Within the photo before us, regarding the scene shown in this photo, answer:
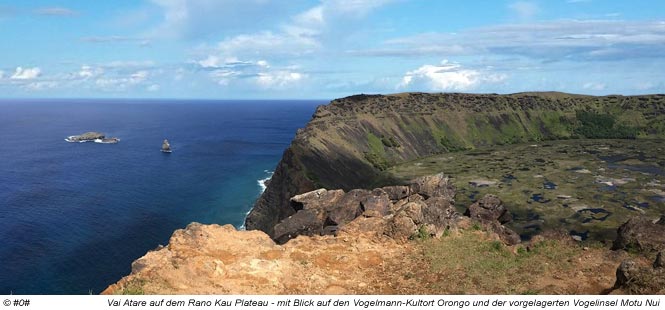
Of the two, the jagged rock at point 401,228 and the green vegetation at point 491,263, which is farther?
the jagged rock at point 401,228

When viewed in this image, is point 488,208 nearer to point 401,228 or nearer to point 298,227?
point 298,227

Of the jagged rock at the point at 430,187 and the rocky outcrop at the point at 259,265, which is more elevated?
the rocky outcrop at the point at 259,265

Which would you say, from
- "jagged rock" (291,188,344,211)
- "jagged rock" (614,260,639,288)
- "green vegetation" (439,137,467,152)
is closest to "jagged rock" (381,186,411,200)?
"jagged rock" (291,188,344,211)

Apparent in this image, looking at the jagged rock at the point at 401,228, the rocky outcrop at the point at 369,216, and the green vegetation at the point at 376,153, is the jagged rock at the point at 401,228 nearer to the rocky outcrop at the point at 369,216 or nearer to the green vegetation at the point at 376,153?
the rocky outcrop at the point at 369,216

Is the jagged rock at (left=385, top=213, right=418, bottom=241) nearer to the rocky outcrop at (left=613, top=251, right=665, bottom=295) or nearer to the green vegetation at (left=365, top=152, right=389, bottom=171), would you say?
the rocky outcrop at (left=613, top=251, right=665, bottom=295)

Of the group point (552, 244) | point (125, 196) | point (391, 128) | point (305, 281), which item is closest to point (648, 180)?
point (391, 128)

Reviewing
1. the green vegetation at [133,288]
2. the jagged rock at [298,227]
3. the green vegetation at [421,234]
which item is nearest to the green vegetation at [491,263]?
the green vegetation at [421,234]

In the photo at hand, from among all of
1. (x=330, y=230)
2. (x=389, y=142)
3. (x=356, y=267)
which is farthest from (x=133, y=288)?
(x=389, y=142)
